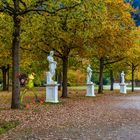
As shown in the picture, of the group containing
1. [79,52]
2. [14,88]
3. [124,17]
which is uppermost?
[124,17]

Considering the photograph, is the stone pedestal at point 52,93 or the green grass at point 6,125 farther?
the stone pedestal at point 52,93

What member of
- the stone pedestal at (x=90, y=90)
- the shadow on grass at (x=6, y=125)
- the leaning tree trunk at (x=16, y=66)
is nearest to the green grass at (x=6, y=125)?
the shadow on grass at (x=6, y=125)

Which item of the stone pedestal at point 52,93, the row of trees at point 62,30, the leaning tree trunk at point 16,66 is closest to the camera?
the row of trees at point 62,30

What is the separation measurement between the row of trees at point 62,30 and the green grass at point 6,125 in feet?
15.3

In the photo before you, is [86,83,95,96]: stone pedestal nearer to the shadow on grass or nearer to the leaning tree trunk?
the leaning tree trunk

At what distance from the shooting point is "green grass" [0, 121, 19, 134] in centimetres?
1123

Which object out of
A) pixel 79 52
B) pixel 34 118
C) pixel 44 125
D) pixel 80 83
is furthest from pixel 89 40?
pixel 80 83

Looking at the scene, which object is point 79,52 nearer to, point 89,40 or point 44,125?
point 89,40

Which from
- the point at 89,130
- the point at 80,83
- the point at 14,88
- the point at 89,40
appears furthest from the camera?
the point at 80,83

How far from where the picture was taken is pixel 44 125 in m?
12.4

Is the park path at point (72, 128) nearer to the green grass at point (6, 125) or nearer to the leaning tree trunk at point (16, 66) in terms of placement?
the green grass at point (6, 125)

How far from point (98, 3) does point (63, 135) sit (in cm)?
661

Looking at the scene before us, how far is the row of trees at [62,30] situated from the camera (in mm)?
16438

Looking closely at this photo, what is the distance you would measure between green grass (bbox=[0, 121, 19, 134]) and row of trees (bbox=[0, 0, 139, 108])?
465 cm
